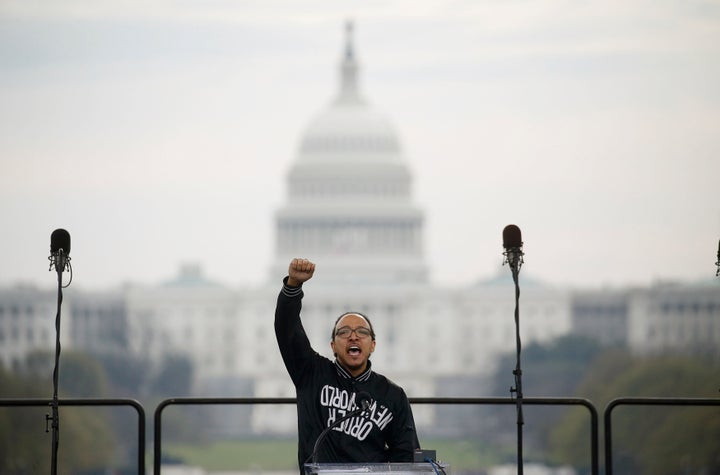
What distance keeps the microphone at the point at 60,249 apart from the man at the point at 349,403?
2.53 meters

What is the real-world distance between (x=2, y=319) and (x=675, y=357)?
60.8m

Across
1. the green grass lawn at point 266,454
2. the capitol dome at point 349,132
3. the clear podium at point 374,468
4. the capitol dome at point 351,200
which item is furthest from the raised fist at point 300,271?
the capitol dome at point 349,132

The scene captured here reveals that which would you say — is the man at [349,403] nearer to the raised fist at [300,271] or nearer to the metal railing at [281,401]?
the raised fist at [300,271]

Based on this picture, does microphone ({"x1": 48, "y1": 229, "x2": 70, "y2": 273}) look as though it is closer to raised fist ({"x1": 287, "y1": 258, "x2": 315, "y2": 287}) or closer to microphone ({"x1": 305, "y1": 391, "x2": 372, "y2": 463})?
raised fist ({"x1": 287, "y1": 258, "x2": 315, "y2": 287})

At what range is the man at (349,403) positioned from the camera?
14.1 metres

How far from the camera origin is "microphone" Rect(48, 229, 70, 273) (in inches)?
643

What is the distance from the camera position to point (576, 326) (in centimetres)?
15988

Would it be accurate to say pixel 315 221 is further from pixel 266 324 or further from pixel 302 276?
pixel 302 276

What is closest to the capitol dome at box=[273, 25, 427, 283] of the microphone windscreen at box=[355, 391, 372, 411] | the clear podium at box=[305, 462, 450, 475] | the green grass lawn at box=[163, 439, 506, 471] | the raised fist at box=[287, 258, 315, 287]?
the green grass lawn at box=[163, 439, 506, 471]

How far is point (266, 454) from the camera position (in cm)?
11225

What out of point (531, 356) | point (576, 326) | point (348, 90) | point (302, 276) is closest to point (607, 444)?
point (302, 276)

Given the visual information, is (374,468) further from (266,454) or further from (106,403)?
(266,454)

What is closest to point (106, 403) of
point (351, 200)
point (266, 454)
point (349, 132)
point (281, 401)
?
point (281, 401)

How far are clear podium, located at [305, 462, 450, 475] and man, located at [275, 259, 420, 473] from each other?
634 millimetres
